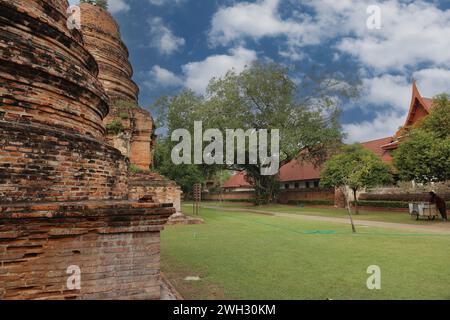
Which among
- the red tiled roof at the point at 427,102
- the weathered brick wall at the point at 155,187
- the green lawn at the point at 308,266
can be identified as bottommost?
the green lawn at the point at 308,266

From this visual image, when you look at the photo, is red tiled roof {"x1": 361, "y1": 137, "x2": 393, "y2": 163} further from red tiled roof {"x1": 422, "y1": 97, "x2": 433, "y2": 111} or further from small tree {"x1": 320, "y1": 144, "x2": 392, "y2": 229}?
small tree {"x1": 320, "y1": 144, "x2": 392, "y2": 229}

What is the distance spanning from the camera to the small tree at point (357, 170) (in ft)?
62.4

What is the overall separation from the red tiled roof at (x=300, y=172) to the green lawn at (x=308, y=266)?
897 inches

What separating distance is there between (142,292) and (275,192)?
1166 inches

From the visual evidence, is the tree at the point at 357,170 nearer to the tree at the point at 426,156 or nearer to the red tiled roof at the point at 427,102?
the tree at the point at 426,156

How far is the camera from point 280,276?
550 cm

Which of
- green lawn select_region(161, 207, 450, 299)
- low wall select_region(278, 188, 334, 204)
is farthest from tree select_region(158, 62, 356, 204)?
green lawn select_region(161, 207, 450, 299)

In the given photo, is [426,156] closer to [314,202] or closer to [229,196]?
[314,202]

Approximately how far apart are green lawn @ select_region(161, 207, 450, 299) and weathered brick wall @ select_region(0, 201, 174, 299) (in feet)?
3.40

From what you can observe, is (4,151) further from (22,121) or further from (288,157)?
(288,157)

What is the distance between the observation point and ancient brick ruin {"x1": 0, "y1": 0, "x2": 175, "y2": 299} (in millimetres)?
3480

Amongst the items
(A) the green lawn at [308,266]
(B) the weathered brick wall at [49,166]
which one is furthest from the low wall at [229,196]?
(B) the weathered brick wall at [49,166]

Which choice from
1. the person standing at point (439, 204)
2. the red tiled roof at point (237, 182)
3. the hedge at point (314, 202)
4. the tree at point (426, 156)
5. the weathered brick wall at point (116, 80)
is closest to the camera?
the tree at point (426, 156)
